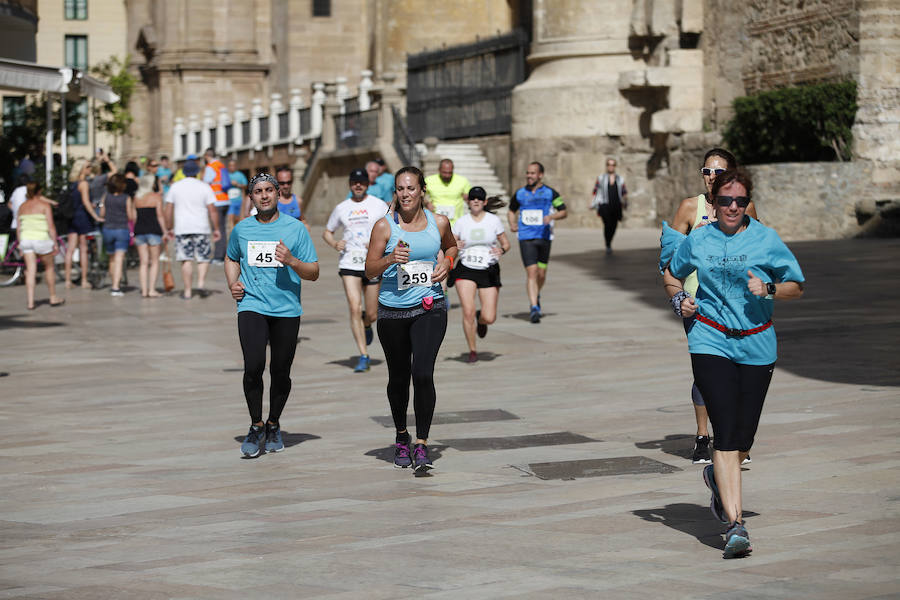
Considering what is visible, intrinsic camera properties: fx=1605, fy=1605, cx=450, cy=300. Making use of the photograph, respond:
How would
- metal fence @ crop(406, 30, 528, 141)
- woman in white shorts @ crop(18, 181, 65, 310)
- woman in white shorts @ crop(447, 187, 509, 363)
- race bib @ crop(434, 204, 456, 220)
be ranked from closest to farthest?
woman in white shorts @ crop(447, 187, 509, 363)
race bib @ crop(434, 204, 456, 220)
woman in white shorts @ crop(18, 181, 65, 310)
metal fence @ crop(406, 30, 528, 141)

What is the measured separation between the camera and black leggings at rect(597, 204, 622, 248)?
87.6ft

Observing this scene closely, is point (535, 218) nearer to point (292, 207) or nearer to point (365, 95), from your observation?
point (292, 207)

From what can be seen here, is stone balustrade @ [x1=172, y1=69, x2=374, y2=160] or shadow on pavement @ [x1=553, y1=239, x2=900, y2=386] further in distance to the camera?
stone balustrade @ [x1=172, y1=69, x2=374, y2=160]

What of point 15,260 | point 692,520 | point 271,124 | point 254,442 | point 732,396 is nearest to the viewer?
point 732,396

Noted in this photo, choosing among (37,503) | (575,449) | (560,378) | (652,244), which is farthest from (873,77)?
(37,503)

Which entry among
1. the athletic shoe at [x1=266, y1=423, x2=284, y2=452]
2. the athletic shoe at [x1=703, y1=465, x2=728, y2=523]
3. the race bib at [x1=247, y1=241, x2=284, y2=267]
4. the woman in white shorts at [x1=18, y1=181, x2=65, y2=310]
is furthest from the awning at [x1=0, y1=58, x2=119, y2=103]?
the athletic shoe at [x1=703, y1=465, x2=728, y2=523]

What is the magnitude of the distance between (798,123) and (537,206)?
10762 mm

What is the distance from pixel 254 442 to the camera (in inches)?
385

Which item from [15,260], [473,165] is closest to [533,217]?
[15,260]

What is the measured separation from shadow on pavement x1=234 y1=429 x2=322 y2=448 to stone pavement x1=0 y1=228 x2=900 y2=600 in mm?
35

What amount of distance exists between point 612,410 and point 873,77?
17.2 metres

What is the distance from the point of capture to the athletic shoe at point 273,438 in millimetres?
10008

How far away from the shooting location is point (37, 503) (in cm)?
831

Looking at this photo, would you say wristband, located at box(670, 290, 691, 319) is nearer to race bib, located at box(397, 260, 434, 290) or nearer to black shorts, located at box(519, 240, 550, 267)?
race bib, located at box(397, 260, 434, 290)
